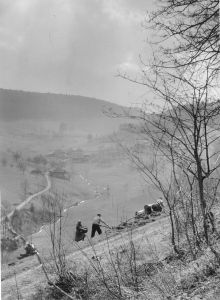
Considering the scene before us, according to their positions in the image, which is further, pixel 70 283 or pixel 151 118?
pixel 70 283

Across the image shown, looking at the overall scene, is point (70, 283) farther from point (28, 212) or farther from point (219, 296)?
point (28, 212)

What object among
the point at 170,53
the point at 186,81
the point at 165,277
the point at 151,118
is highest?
the point at 170,53

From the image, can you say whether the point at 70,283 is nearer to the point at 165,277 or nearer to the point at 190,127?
the point at 165,277

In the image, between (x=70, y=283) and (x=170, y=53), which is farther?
(x=70, y=283)

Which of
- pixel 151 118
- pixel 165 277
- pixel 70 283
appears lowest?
pixel 70 283

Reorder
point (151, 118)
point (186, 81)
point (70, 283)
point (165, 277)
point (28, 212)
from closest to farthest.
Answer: point (165, 277) < point (186, 81) < point (151, 118) < point (70, 283) < point (28, 212)

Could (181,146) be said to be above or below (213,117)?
below

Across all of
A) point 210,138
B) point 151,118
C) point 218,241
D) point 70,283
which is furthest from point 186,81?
point 70,283

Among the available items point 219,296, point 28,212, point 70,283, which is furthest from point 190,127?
point 28,212

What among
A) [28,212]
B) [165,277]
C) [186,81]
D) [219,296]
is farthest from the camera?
[28,212]
